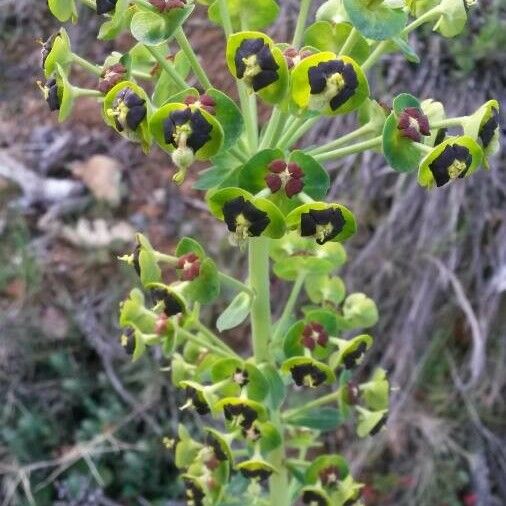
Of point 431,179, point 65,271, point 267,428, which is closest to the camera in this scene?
point 431,179

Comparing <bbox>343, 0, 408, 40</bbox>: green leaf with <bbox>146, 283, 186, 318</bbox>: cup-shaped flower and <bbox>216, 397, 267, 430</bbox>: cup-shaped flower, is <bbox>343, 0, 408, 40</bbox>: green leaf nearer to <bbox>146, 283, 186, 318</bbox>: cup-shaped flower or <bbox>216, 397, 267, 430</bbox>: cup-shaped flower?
<bbox>146, 283, 186, 318</bbox>: cup-shaped flower

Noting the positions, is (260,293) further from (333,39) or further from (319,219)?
(333,39)

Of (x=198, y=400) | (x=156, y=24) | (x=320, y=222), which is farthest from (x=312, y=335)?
(x=156, y=24)

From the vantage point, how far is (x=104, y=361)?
9.27 ft

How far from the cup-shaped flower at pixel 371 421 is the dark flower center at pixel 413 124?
61 cm

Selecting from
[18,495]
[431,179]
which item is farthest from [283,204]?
Answer: [18,495]

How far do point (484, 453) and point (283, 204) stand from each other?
191 cm

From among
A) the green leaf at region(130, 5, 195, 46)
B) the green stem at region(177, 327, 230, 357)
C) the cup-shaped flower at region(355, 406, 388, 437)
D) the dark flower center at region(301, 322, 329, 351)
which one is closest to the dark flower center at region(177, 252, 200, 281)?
the green stem at region(177, 327, 230, 357)

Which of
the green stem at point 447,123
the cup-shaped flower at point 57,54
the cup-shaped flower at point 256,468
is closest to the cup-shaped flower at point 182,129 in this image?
the cup-shaped flower at point 57,54

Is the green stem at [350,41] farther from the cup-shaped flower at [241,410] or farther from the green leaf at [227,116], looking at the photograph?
the cup-shaped flower at [241,410]

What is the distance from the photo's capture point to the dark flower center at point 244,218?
1106 millimetres

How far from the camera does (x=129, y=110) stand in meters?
1.06

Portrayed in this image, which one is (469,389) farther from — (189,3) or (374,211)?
(189,3)

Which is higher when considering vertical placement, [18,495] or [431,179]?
[431,179]
